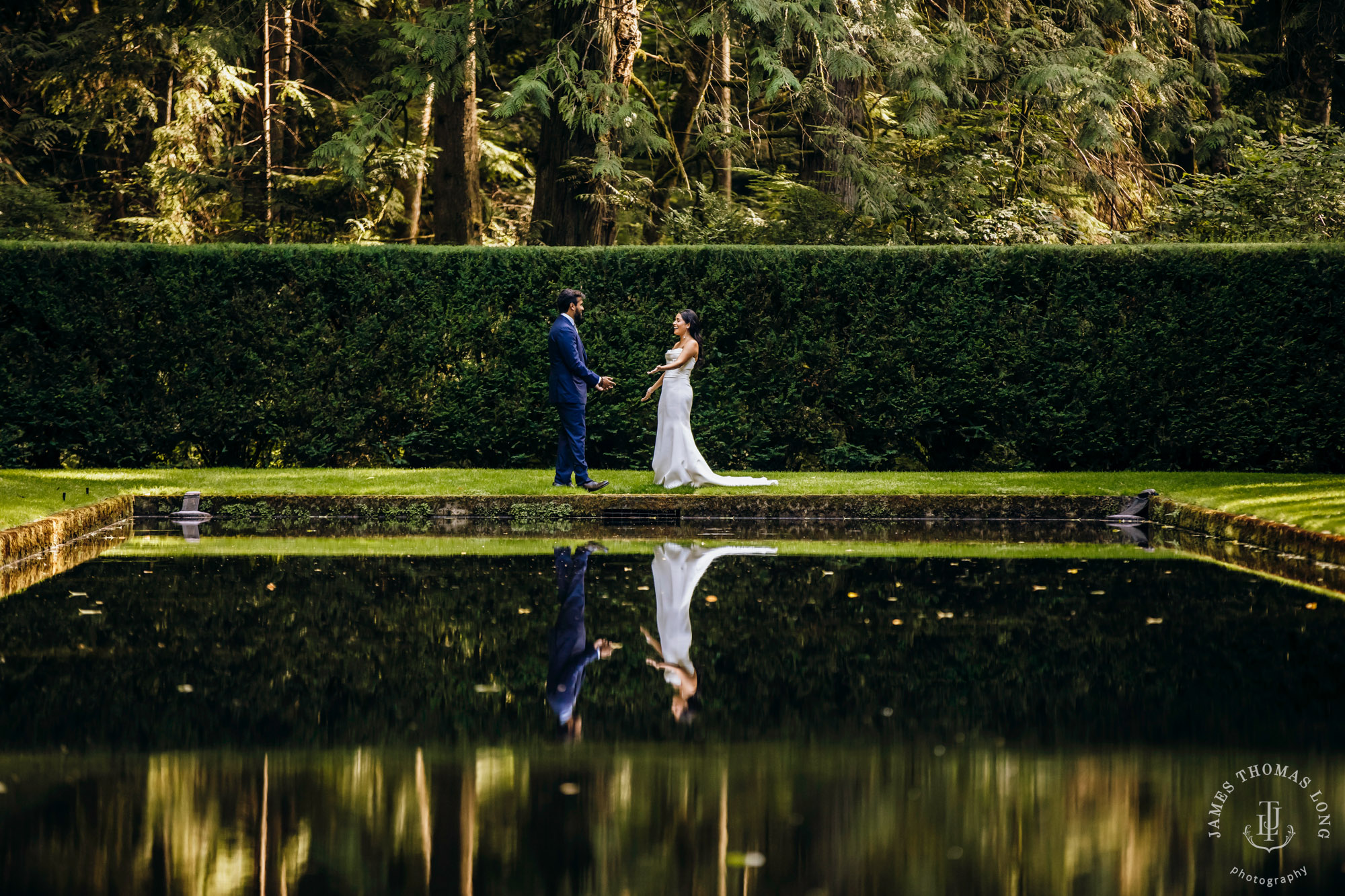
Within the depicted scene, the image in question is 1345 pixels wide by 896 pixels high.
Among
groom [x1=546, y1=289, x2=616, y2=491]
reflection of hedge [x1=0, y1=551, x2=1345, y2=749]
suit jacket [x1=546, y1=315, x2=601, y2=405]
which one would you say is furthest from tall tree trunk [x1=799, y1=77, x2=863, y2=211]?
reflection of hedge [x1=0, y1=551, x2=1345, y2=749]

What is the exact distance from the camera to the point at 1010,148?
24828 mm

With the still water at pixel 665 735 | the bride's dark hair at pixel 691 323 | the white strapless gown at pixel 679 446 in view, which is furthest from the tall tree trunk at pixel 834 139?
the still water at pixel 665 735

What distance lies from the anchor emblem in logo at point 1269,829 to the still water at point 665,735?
2cm

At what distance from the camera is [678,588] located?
9102mm

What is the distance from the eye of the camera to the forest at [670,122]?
20016 mm

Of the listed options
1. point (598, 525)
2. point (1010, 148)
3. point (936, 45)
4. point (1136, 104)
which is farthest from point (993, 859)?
point (1136, 104)

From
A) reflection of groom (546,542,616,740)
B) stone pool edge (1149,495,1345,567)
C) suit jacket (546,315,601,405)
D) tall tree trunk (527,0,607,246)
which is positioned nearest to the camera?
reflection of groom (546,542,616,740)

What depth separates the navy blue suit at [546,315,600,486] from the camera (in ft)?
47.8

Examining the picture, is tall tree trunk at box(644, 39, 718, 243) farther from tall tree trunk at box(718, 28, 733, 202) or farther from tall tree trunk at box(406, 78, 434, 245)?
tall tree trunk at box(406, 78, 434, 245)

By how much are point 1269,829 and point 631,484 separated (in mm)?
11292

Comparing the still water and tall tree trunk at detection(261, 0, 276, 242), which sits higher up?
tall tree trunk at detection(261, 0, 276, 242)

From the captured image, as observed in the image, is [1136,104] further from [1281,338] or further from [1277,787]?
[1277,787]

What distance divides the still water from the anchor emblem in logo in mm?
24

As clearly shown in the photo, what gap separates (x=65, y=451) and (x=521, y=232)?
45.4 ft
